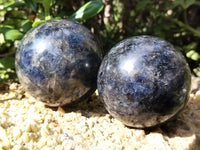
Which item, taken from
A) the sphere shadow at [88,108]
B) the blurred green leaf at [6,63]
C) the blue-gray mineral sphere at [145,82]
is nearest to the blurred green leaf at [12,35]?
the blurred green leaf at [6,63]

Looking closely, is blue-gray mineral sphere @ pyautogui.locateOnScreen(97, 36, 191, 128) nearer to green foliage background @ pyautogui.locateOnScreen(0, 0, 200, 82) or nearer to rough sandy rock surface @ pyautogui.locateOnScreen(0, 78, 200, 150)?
rough sandy rock surface @ pyautogui.locateOnScreen(0, 78, 200, 150)

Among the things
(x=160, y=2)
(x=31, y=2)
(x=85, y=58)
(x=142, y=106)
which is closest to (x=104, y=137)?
(x=142, y=106)

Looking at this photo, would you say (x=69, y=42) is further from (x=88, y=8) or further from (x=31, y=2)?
(x=31, y=2)

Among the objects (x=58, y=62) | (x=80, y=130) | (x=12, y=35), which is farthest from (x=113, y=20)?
(x=80, y=130)

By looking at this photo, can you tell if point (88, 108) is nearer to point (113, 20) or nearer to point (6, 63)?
point (6, 63)

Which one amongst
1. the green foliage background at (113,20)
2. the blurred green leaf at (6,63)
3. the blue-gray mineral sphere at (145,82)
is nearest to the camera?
the blue-gray mineral sphere at (145,82)

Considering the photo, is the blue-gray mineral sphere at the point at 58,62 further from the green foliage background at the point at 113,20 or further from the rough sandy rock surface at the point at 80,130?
the green foliage background at the point at 113,20
